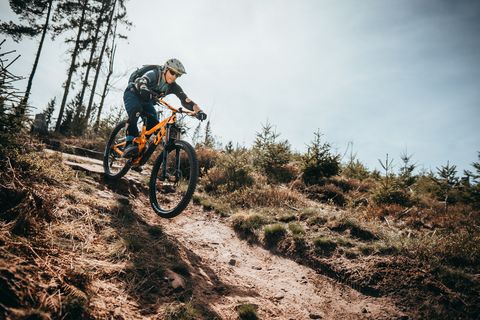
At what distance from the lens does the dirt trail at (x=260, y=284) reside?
3.04 m

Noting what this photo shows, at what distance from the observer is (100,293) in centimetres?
229

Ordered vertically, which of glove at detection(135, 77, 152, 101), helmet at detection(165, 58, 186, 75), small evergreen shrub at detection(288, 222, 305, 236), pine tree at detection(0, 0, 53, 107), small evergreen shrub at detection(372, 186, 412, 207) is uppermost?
pine tree at detection(0, 0, 53, 107)

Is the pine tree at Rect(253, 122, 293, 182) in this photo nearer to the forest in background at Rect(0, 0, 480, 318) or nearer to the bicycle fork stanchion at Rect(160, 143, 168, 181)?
the forest in background at Rect(0, 0, 480, 318)

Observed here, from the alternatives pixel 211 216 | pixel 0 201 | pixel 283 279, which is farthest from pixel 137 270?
pixel 211 216

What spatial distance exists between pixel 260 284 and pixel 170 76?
449cm

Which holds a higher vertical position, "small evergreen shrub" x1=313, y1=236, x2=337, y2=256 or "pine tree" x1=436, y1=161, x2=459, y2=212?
"pine tree" x1=436, y1=161, x2=459, y2=212

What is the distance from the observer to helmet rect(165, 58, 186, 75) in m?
5.29

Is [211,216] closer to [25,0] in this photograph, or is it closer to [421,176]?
[421,176]

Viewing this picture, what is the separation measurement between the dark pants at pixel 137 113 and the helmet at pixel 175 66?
895mm

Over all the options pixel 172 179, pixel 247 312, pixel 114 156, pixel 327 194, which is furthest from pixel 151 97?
pixel 327 194

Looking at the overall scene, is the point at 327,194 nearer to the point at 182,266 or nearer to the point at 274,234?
the point at 274,234

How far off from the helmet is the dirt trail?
2.99m

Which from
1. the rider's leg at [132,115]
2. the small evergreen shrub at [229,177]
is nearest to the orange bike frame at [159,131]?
the rider's leg at [132,115]

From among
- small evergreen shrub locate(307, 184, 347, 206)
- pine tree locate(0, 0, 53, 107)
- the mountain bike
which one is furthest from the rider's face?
pine tree locate(0, 0, 53, 107)
